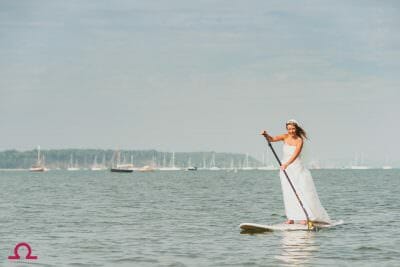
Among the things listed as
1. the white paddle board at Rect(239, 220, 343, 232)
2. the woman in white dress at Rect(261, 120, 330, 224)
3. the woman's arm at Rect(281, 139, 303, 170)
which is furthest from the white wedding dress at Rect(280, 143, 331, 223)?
the white paddle board at Rect(239, 220, 343, 232)

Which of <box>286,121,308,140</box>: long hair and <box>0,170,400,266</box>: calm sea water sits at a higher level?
<box>286,121,308,140</box>: long hair

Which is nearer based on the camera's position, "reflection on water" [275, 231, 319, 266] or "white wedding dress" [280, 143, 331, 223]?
"reflection on water" [275, 231, 319, 266]

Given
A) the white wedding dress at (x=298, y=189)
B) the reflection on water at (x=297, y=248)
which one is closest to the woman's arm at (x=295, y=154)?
the white wedding dress at (x=298, y=189)

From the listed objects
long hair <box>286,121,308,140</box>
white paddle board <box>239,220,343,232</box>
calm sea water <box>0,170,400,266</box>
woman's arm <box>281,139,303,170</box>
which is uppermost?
long hair <box>286,121,308,140</box>

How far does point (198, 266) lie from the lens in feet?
62.4

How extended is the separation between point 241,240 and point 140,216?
13.0 meters

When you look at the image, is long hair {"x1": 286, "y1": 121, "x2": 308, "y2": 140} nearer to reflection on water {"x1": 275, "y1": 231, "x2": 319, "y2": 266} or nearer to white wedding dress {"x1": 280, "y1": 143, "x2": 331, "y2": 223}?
white wedding dress {"x1": 280, "y1": 143, "x2": 331, "y2": 223}

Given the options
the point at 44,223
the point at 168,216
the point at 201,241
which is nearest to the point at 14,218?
the point at 44,223

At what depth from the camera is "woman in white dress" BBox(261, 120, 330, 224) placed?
25.2 metres

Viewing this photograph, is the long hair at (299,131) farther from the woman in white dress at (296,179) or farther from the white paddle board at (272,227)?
the white paddle board at (272,227)

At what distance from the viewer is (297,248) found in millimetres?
22078

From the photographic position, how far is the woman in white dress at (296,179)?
25219mm

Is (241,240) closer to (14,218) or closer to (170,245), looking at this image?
(170,245)

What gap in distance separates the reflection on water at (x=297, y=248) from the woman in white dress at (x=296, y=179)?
1.01 metres
